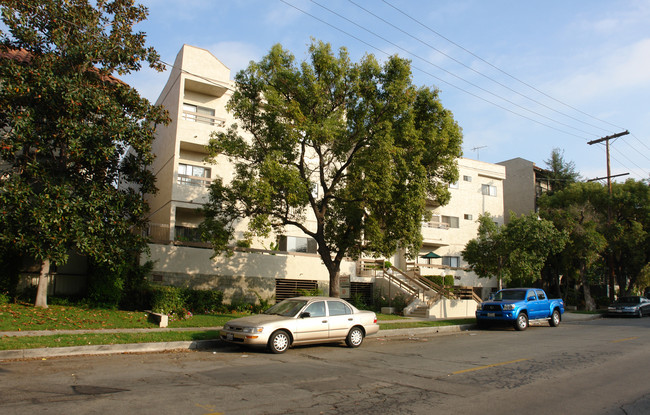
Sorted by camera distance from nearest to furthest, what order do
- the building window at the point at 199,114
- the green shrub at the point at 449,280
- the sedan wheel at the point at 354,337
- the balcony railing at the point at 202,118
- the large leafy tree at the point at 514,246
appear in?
the sedan wheel at the point at 354,337 → the balcony railing at the point at 202,118 → the large leafy tree at the point at 514,246 → the building window at the point at 199,114 → the green shrub at the point at 449,280

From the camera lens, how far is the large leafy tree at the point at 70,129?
13.6 metres

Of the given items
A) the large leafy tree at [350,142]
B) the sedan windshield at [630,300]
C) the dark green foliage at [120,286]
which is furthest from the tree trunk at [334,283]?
the sedan windshield at [630,300]

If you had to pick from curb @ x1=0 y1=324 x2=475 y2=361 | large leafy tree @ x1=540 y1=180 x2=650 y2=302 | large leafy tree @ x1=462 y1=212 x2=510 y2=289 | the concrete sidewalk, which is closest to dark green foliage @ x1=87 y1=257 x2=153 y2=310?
the concrete sidewalk

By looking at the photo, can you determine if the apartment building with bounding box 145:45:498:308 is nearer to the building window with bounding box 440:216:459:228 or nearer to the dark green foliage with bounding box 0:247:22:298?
the dark green foliage with bounding box 0:247:22:298

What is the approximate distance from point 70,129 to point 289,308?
852 cm

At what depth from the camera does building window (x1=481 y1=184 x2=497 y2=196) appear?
40.5 m

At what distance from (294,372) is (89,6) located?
14.1m

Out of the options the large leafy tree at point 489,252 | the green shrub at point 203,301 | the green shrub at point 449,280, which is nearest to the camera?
the green shrub at point 203,301

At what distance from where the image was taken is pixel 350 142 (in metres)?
18.3

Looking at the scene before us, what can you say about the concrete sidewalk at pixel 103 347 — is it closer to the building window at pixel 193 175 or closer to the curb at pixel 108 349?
the curb at pixel 108 349

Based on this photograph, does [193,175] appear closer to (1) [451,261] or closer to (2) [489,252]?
(2) [489,252]

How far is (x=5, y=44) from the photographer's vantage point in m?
15.0

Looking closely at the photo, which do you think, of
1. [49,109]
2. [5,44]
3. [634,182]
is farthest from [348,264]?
[634,182]

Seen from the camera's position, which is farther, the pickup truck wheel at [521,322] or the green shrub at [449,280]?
the green shrub at [449,280]
